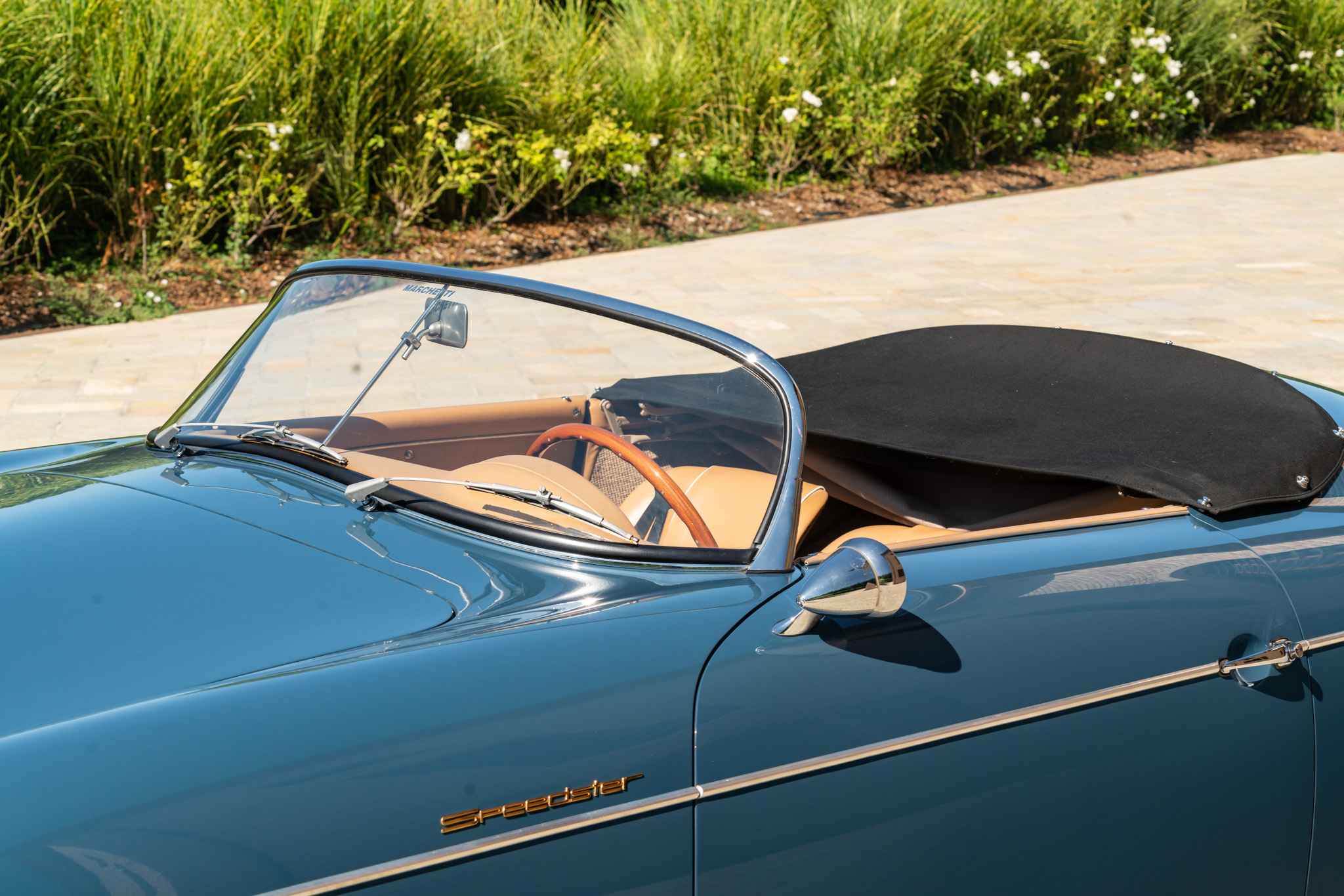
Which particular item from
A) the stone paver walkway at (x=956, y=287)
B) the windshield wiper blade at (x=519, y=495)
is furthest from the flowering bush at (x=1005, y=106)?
the windshield wiper blade at (x=519, y=495)

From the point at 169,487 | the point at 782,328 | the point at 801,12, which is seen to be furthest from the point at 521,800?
the point at 801,12

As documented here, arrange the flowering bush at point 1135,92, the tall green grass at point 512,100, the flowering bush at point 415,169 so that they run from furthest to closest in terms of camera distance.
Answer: the flowering bush at point 1135,92
the flowering bush at point 415,169
the tall green grass at point 512,100

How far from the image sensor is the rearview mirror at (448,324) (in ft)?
7.18

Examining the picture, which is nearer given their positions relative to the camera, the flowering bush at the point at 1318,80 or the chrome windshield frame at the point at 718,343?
the chrome windshield frame at the point at 718,343

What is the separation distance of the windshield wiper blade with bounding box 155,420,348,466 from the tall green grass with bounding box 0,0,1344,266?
21.6 ft

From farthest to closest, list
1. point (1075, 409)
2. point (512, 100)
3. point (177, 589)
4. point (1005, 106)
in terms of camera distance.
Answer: point (1005, 106)
point (512, 100)
point (1075, 409)
point (177, 589)

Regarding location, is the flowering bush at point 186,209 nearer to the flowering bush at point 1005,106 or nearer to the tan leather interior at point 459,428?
the tan leather interior at point 459,428

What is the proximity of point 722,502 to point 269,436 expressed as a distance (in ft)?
3.14

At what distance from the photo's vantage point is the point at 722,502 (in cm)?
198

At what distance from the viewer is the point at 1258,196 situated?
12.5m

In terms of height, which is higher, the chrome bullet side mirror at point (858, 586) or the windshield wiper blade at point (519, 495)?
the chrome bullet side mirror at point (858, 586)

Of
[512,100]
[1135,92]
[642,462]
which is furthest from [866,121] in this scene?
[642,462]

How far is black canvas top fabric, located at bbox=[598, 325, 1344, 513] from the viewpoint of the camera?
2090 mm

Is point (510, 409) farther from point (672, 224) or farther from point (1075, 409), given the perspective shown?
point (672, 224)
